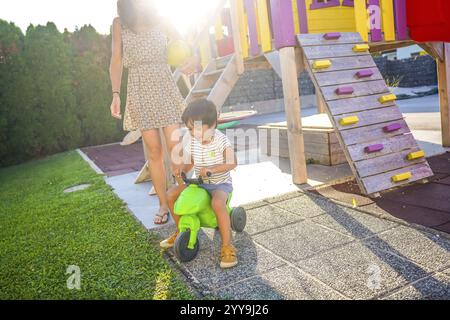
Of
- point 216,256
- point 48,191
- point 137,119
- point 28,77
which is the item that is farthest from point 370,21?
point 28,77

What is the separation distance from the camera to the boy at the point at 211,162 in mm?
2455

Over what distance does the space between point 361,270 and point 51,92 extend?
994 cm

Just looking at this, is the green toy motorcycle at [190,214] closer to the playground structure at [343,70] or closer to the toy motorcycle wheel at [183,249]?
the toy motorcycle wheel at [183,249]

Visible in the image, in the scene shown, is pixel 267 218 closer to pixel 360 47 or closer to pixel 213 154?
pixel 213 154

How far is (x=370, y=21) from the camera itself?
4395 mm

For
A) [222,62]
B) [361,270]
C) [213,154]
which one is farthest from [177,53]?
[222,62]

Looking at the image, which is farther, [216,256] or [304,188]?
[304,188]

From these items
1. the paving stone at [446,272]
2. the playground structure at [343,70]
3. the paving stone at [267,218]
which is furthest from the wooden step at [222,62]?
the paving stone at [446,272]

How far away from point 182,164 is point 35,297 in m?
1.25

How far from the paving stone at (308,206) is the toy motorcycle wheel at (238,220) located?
23.1 inches

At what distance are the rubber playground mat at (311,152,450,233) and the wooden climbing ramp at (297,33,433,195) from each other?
11 centimetres

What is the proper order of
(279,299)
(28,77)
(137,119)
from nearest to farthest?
(279,299), (137,119), (28,77)

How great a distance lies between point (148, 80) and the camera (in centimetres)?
321
